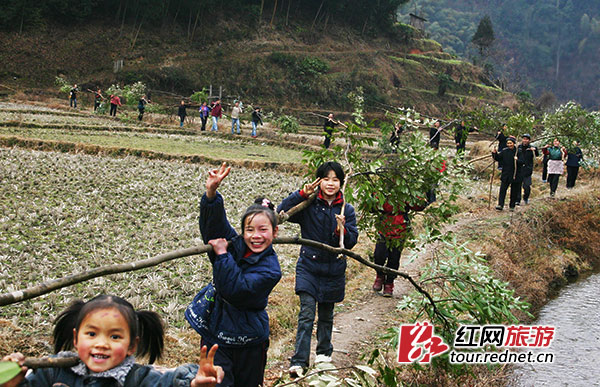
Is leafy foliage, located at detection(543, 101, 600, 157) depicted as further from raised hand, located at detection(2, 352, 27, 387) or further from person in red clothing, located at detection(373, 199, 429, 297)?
raised hand, located at detection(2, 352, 27, 387)

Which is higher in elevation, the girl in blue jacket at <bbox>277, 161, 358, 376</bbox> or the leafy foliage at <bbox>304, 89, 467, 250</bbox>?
the leafy foliage at <bbox>304, 89, 467, 250</bbox>

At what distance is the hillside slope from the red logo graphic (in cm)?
2702

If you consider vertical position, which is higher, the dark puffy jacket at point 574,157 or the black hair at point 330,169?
the dark puffy jacket at point 574,157

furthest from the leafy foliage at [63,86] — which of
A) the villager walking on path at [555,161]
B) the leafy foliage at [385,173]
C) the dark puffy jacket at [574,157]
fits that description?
the leafy foliage at [385,173]

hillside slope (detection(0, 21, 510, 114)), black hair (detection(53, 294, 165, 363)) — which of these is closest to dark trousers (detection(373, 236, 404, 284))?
black hair (detection(53, 294, 165, 363))

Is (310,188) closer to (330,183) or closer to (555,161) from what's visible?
(330,183)

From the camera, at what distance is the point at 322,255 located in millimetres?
4406

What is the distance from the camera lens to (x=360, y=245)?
8.99m

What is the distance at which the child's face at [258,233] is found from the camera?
3.06 meters

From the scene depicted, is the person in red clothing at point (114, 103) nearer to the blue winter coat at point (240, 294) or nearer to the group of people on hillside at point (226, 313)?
the group of people on hillside at point (226, 313)

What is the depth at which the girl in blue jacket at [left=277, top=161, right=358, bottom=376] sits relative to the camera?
4.33m

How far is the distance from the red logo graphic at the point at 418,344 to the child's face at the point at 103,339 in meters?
2.13

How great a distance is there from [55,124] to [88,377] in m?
17.0

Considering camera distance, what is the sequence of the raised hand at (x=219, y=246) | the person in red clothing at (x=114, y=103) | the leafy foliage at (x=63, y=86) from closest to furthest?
the raised hand at (x=219, y=246), the person in red clothing at (x=114, y=103), the leafy foliage at (x=63, y=86)
